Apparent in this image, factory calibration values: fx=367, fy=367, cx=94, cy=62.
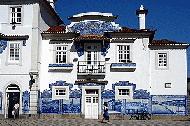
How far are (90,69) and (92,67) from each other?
0.69ft

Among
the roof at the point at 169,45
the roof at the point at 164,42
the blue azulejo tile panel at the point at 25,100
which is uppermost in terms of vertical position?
the roof at the point at 164,42

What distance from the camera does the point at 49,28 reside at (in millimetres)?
28984

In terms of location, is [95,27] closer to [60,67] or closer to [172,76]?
[60,67]

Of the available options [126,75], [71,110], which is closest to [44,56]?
[71,110]

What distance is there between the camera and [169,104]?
87.3 ft

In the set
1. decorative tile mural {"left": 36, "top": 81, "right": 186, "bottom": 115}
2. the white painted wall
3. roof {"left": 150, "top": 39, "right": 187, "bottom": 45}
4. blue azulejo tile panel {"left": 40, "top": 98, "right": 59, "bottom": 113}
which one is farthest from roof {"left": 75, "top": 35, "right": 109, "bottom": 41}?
blue azulejo tile panel {"left": 40, "top": 98, "right": 59, "bottom": 113}

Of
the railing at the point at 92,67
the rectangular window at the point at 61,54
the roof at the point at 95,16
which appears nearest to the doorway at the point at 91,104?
the railing at the point at 92,67

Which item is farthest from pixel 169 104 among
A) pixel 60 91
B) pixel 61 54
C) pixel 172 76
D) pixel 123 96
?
pixel 61 54

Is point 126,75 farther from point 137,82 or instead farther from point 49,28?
point 49,28

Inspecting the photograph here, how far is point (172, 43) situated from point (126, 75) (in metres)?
4.19

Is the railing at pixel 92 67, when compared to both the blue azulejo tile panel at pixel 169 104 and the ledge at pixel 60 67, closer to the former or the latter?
the ledge at pixel 60 67

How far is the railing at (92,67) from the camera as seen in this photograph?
26.7 m

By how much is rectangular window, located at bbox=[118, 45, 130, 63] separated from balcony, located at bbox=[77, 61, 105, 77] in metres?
1.36

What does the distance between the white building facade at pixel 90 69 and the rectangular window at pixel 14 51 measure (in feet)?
0.24
